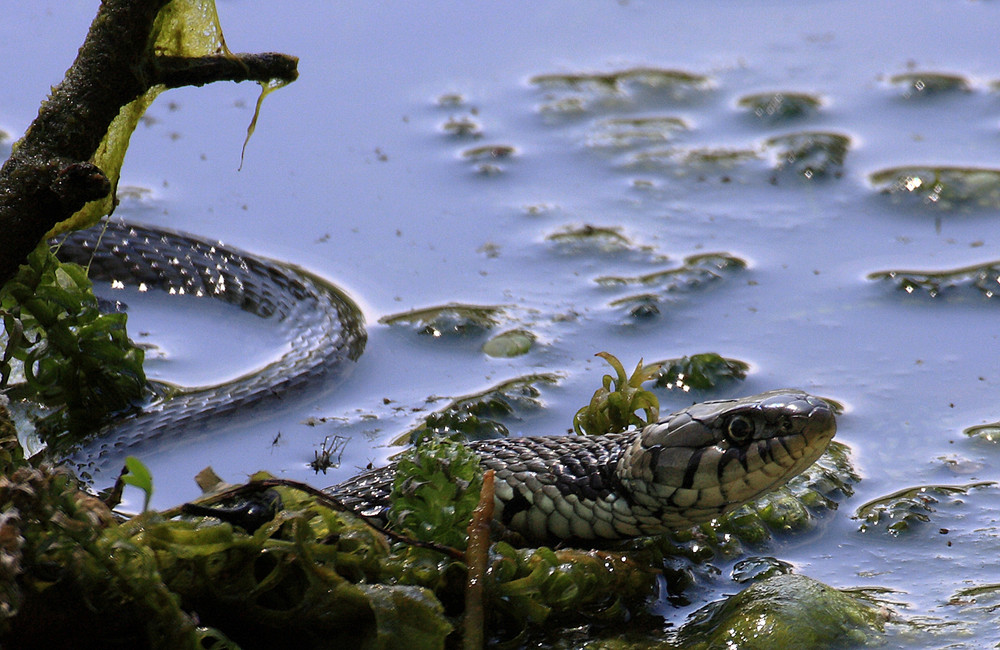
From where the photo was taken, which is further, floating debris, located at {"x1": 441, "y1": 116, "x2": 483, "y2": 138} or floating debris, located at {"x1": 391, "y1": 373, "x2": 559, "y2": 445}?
floating debris, located at {"x1": 441, "y1": 116, "x2": 483, "y2": 138}

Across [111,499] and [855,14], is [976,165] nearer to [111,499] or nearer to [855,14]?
[855,14]

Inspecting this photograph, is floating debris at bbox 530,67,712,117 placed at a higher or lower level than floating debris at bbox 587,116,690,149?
higher

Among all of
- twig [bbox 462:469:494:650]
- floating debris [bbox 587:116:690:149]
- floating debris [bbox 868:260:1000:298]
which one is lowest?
twig [bbox 462:469:494:650]

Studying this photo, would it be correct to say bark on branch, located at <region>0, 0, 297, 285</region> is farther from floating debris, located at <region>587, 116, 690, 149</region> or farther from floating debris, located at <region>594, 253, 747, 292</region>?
floating debris, located at <region>587, 116, 690, 149</region>

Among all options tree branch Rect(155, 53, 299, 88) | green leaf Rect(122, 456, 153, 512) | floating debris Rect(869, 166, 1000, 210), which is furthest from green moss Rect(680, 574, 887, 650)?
floating debris Rect(869, 166, 1000, 210)

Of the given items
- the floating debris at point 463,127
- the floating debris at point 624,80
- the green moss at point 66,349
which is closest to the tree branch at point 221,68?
the green moss at point 66,349

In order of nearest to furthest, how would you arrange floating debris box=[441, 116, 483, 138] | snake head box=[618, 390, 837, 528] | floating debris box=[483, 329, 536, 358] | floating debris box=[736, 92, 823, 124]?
snake head box=[618, 390, 837, 528]
floating debris box=[483, 329, 536, 358]
floating debris box=[441, 116, 483, 138]
floating debris box=[736, 92, 823, 124]

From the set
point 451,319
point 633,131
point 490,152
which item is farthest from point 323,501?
point 633,131

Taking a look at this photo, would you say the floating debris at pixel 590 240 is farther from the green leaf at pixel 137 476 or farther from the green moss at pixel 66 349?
the green leaf at pixel 137 476
